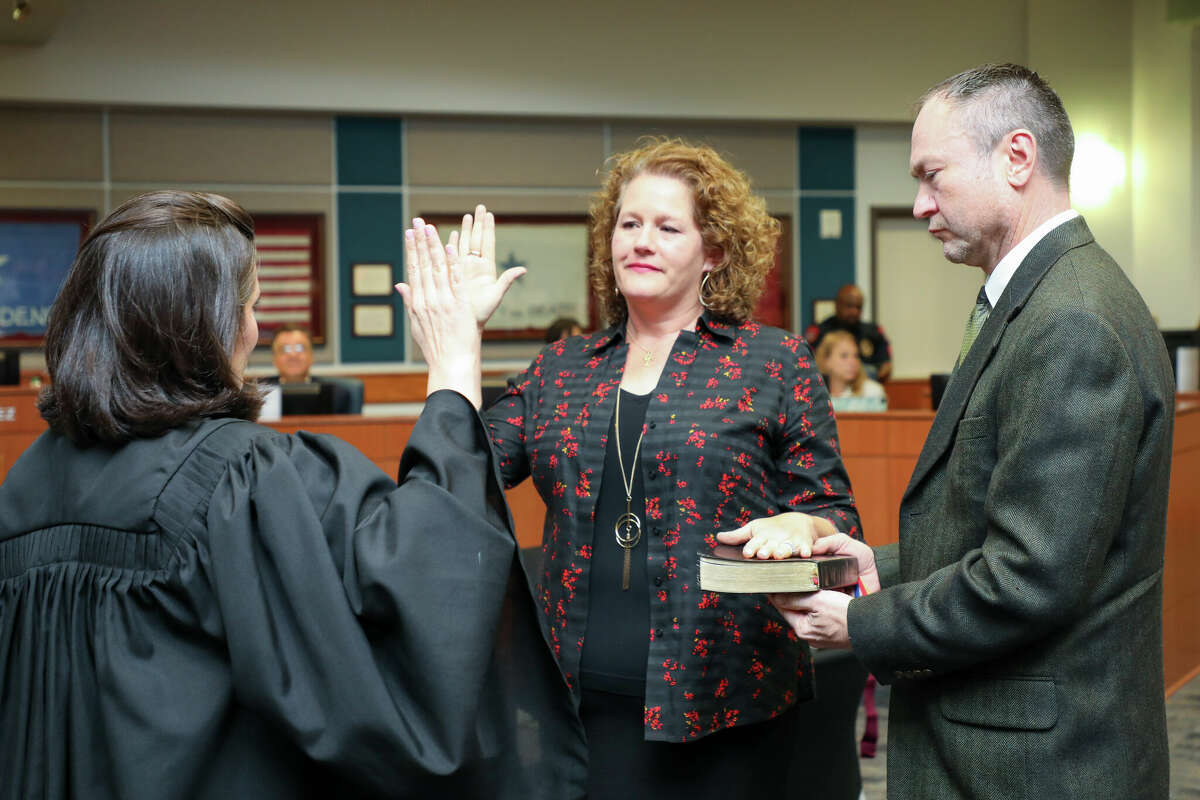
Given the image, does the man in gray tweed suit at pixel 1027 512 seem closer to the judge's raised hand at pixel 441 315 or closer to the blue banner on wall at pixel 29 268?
the judge's raised hand at pixel 441 315

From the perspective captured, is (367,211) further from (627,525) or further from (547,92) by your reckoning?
(627,525)

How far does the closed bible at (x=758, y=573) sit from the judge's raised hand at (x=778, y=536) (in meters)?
0.04

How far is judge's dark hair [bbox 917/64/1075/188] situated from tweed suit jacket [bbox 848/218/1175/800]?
11 centimetres

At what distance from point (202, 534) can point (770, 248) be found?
1.37m

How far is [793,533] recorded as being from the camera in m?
1.80

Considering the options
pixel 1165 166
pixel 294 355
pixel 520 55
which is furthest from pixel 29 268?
pixel 1165 166

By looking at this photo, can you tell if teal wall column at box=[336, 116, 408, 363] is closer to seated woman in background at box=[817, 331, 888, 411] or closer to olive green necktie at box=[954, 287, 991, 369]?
seated woman in background at box=[817, 331, 888, 411]

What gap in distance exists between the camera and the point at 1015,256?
1581 mm

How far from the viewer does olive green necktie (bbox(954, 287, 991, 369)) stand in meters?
1.64

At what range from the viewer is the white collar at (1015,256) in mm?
1566

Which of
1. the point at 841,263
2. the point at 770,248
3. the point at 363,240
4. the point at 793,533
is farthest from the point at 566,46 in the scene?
the point at 793,533

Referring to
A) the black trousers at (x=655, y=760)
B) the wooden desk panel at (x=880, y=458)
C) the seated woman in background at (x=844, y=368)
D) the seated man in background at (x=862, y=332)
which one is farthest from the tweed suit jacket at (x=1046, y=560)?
the seated man in background at (x=862, y=332)

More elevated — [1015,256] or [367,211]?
[367,211]

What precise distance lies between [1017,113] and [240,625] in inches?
47.3
